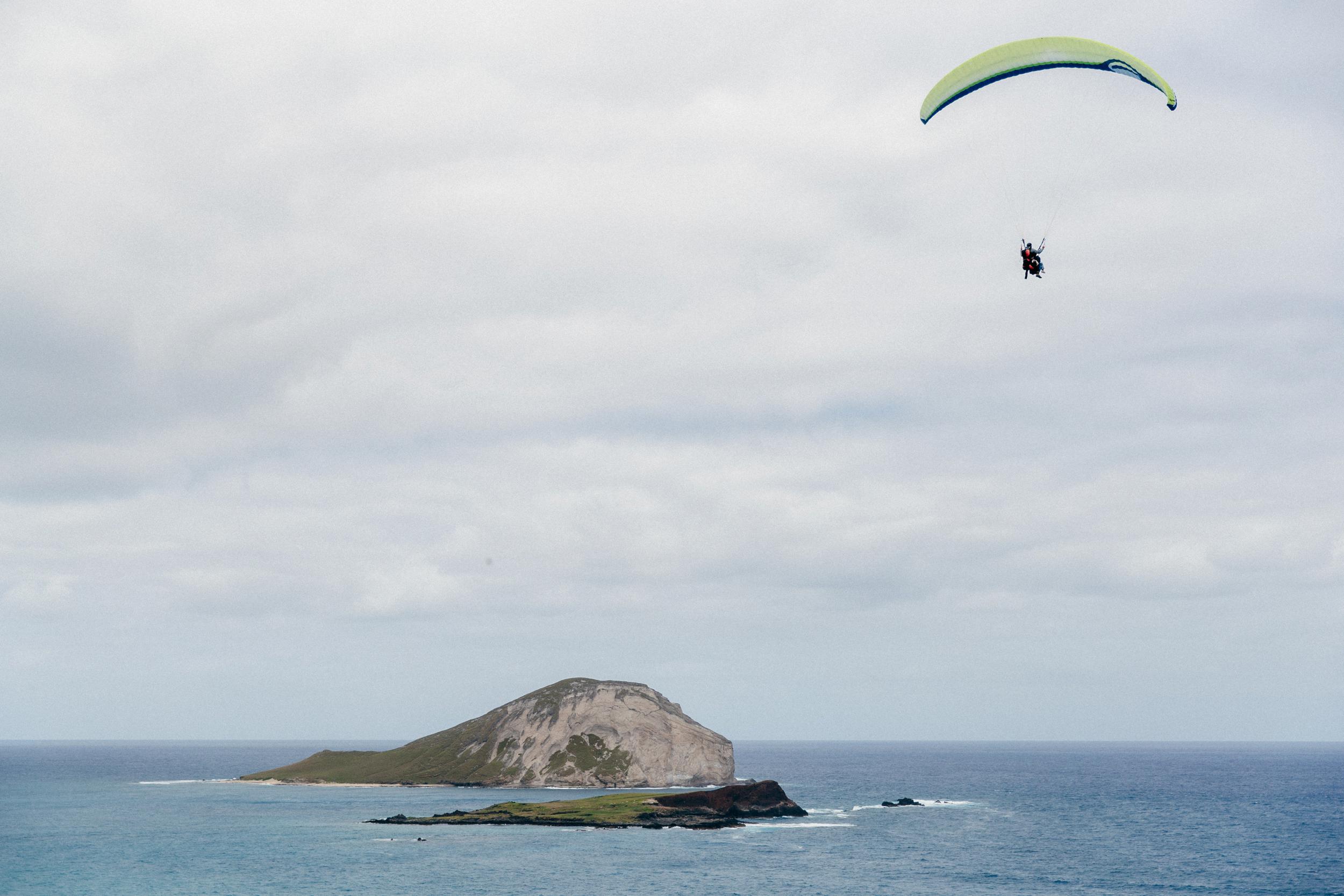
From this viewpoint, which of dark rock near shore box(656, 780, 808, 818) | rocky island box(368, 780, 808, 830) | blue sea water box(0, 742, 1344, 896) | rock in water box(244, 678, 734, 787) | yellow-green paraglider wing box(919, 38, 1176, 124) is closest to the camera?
yellow-green paraglider wing box(919, 38, 1176, 124)

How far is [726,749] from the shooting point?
18488 centimetres

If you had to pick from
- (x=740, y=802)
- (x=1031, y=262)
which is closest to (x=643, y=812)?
(x=740, y=802)

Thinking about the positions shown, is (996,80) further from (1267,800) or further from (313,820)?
(1267,800)

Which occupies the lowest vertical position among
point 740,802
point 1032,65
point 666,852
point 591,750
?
point 666,852

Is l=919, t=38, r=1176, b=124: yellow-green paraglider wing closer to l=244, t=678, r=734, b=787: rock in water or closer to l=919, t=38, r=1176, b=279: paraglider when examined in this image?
l=919, t=38, r=1176, b=279: paraglider

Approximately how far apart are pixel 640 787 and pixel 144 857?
8764 centimetres

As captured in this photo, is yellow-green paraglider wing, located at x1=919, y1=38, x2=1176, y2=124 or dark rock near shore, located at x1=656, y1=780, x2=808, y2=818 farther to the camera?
dark rock near shore, located at x1=656, y1=780, x2=808, y2=818

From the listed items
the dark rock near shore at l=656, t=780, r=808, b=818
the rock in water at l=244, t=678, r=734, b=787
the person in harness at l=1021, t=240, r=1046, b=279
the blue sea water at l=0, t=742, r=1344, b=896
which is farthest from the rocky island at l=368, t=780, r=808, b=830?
the person in harness at l=1021, t=240, r=1046, b=279

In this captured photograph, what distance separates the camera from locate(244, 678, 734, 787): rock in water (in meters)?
180

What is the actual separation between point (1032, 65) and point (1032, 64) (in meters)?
0.04

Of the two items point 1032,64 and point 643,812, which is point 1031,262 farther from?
point 643,812

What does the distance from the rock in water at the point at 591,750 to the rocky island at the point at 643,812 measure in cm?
3315

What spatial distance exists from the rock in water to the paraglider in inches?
5432

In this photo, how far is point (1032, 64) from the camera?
5222 cm
